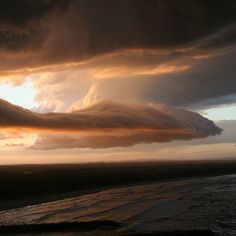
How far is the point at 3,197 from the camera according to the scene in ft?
183

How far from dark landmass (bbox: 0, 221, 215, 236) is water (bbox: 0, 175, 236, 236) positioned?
152cm

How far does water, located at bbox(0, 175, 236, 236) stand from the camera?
3797 cm

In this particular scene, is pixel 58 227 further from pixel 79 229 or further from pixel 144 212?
pixel 144 212

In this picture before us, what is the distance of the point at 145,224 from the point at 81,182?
46024 millimetres

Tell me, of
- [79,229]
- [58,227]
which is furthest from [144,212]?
[58,227]

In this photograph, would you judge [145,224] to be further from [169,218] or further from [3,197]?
[3,197]

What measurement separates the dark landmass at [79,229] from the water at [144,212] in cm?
152

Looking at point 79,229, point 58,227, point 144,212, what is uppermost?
point 144,212

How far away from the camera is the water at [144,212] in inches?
1495

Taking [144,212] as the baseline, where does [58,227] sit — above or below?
below

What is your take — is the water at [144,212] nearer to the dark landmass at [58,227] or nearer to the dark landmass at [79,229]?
the dark landmass at [79,229]

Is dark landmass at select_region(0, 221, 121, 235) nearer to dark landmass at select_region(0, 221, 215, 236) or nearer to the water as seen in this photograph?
dark landmass at select_region(0, 221, 215, 236)

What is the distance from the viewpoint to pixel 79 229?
35594 millimetres

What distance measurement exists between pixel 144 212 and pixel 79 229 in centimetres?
1294
